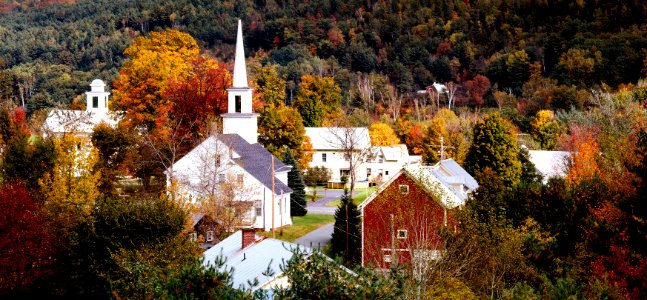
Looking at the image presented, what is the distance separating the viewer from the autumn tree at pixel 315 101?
A: 317ft

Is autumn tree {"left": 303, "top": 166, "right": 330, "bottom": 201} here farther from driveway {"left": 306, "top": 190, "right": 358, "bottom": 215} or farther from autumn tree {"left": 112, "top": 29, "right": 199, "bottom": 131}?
autumn tree {"left": 112, "top": 29, "right": 199, "bottom": 131}

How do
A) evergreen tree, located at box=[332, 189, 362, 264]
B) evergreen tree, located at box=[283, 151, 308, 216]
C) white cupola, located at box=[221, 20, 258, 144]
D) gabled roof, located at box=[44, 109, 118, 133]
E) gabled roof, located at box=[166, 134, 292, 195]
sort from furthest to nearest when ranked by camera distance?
1. gabled roof, located at box=[44, 109, 118, 133]
2. white cupola, located at box=[221, 20, 258, 144]
3. evergreen tree, located at box=[283, 151, 308, 216]
4. gabled roof, located at box=[166, 134, 292, 195]
5. evergreen tree, located at box=[332, 189, 362, 264]

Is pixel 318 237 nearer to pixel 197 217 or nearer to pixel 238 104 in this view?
pixel 197 217

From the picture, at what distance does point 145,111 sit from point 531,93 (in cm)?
6582

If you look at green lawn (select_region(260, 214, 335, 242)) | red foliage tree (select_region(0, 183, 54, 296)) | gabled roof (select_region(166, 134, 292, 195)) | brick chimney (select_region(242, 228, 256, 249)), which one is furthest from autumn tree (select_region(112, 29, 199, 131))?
brick chimney (select_region(242, 228, 256, 249))

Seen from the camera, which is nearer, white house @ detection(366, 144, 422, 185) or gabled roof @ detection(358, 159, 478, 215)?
gabled roof @ detection(358, 159, 478, 215)

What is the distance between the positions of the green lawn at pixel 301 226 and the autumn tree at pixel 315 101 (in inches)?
1363

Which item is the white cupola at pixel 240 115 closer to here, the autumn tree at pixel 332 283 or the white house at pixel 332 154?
the white house at pixel 332 154

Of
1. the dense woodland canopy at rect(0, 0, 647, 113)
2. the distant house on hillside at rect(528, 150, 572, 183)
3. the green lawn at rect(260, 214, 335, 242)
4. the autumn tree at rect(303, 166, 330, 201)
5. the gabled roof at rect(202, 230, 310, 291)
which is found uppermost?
the dense woodland canopy at rect(0, 0, 647, 113)

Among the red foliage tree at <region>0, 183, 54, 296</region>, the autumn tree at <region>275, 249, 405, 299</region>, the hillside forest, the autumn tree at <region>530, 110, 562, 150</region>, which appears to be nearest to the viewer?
the autumn tree at <region>275, 249, 405, 299</region>

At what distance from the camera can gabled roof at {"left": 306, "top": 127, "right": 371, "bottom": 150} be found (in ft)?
270

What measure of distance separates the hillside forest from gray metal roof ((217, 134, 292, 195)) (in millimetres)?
3629

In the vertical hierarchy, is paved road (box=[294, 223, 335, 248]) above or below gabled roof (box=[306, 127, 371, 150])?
below

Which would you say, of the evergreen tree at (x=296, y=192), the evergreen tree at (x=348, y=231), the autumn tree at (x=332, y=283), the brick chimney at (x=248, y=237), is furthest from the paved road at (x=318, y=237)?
the autumn tree at (x=332, y=283)
